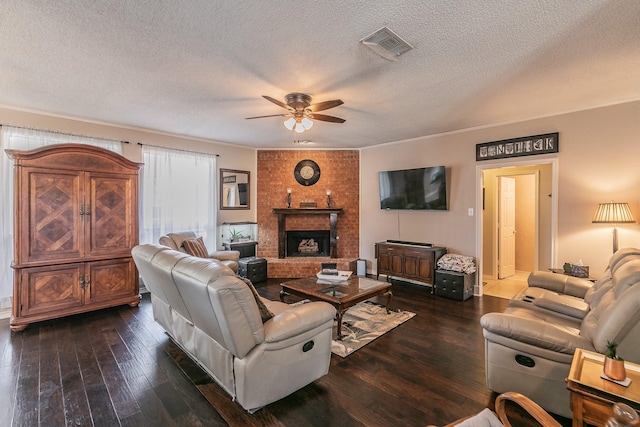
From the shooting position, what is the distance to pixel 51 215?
11.1 ft

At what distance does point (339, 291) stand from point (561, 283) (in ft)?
7.98

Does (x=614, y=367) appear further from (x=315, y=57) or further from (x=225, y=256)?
(x=225, y=256)

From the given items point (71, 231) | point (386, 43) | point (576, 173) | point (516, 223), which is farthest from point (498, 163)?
point (71, 231)

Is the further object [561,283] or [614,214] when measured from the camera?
[614,214]

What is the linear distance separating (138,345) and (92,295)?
134 cm

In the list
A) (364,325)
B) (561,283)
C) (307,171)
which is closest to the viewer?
(561,283)

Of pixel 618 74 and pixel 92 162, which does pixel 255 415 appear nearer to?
pixel 92 162

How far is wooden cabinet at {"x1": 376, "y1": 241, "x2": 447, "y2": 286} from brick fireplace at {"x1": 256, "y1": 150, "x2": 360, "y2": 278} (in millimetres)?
868

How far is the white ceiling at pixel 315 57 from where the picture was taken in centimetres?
184

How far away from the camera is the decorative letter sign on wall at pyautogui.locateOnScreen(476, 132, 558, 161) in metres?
3.87

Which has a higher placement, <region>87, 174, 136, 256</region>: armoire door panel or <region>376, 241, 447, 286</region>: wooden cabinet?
<region>87, 174, 136, 256</region>: armoire door panel

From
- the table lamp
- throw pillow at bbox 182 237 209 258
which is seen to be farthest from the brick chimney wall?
the table lamp

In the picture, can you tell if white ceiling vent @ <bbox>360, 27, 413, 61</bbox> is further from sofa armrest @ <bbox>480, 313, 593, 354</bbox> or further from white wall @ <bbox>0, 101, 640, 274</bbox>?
white wall @ <bbox>0, 101, 640, 274</bbox>

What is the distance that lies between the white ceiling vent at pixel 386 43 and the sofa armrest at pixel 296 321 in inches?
80.5
